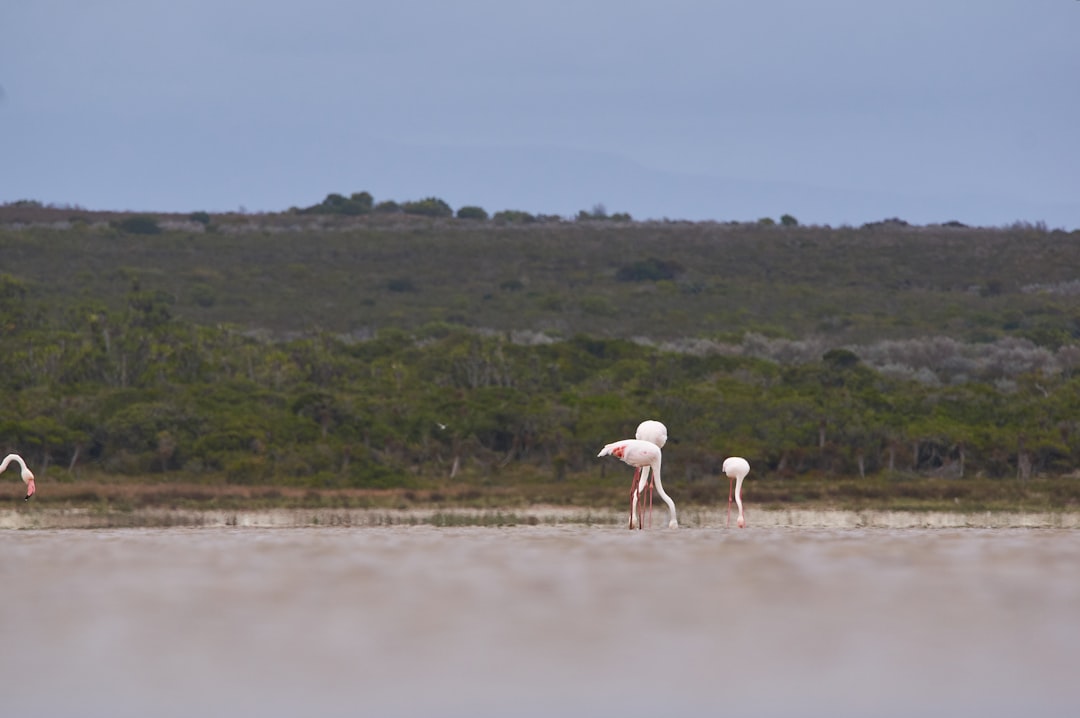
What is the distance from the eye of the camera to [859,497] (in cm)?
2814

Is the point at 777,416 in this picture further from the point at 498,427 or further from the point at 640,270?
the point at 640,270

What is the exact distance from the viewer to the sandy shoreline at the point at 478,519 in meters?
22.8

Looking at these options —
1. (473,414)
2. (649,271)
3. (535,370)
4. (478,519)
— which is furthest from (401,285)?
(478,519)

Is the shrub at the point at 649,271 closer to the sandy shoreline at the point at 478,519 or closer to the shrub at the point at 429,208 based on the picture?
the shrub at the point at 429,208

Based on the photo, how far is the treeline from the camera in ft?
114

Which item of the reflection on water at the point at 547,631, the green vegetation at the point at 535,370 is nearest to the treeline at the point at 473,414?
the green vegetation at the point at 535,370

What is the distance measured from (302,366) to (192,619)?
39332 millimetres

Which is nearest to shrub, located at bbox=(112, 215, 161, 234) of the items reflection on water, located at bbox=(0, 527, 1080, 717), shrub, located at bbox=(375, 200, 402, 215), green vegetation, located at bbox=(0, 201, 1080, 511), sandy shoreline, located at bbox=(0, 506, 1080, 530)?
green vegetation, located at bbox=(0, 201, 1080, 511)

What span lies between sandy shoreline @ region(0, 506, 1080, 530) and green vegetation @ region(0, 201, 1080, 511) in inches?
66.4

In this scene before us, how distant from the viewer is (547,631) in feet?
34.3

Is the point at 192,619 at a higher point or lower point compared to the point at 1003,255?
lower

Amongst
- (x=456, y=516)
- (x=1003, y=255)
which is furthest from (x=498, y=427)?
(x=1003, y=255)

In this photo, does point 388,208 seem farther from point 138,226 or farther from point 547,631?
point 547,631

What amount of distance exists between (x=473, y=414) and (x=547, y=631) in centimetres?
2846
